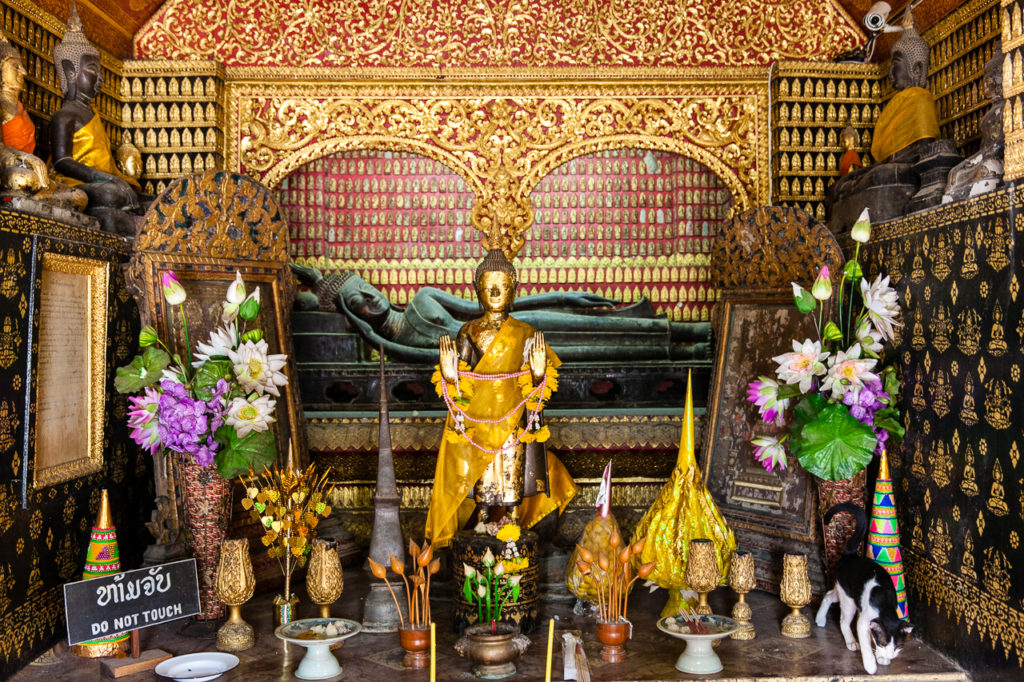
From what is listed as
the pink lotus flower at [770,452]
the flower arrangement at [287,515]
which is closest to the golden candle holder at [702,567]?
the pink lotus flower at [770,452]

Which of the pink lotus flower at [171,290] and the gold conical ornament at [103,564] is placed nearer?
the gold conical ornament at [103,564]

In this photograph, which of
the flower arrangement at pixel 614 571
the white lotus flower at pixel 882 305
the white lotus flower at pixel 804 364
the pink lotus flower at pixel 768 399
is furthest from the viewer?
the pink lotus flower at pixel 768 399

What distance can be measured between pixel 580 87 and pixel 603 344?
5.83ft

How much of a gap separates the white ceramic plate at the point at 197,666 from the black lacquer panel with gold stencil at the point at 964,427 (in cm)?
315

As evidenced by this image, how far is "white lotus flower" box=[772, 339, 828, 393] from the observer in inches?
176

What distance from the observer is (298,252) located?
20.3 ft

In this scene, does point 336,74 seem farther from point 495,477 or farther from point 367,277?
point 495,477

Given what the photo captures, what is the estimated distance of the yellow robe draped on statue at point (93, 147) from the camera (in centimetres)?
518

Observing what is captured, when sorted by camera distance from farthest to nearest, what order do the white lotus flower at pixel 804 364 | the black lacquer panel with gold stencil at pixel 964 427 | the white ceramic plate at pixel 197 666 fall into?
the white lotus flower at pixel 804 364 → the white ceramic plate at pixel 197 666 → the black lacquer panel with gold stencil at pixel 964 427

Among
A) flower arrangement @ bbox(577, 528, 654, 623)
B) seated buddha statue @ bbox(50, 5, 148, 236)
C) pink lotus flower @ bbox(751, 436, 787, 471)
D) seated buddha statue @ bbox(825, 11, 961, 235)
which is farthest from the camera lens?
seated buddha statue @ bbox(50, 5, 148, 236)

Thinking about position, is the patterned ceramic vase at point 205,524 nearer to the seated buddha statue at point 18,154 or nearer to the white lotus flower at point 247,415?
the white lotus flower at point 247,415

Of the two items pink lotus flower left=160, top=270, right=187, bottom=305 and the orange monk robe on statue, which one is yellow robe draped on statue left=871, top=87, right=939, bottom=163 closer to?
pink lotus flower left=160, top=270, right=187, bottom=305

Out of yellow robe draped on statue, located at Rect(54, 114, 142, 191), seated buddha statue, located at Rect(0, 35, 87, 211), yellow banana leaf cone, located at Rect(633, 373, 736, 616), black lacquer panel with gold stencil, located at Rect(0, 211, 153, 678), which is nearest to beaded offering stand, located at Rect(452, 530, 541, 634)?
yellow banana leaf cone, located at Rect(633, 373, 736, 616)

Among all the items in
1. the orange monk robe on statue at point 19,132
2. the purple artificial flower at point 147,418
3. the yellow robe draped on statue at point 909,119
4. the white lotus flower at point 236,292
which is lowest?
the purple artificial flower at point 147,418
